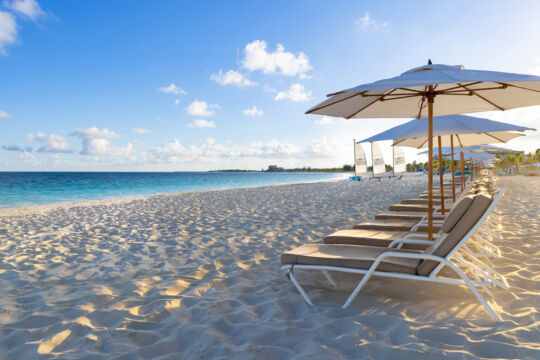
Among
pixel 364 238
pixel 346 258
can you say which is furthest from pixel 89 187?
pixel 346 258

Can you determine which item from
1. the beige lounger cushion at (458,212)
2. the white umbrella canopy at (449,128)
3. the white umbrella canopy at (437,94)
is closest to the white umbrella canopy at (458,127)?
the white umbrella canopy at (449,128)

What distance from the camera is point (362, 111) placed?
161 inches

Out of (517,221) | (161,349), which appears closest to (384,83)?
(161,349)

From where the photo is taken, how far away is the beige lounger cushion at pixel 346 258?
97.9 inches

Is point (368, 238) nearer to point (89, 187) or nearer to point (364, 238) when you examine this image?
point (364, 238)

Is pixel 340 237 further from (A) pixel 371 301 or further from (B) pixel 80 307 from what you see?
(B) pixel 80 307

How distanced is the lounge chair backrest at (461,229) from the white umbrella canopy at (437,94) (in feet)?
2.78

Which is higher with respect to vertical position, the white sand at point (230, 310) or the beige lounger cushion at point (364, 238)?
the beige lounger cushion at point (364, 238)

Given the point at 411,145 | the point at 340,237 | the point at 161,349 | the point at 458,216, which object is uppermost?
the point at 411,145

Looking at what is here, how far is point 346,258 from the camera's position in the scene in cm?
263

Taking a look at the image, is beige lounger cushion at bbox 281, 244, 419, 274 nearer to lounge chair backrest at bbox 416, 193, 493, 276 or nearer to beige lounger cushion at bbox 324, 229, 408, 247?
lounge chair backrest at bbox 416, 193, 493, 276

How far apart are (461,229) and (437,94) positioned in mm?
1706

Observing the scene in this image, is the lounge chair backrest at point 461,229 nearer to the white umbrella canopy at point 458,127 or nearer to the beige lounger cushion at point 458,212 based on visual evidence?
the beige lounger cushion at point 458,212

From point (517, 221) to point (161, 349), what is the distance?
21.8 ft
